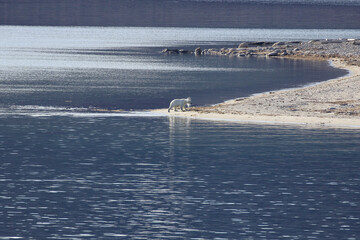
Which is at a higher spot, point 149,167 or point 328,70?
point 328,70

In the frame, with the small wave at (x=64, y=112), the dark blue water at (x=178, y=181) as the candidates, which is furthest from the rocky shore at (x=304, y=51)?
the dark blue water at (x=178, y=181)

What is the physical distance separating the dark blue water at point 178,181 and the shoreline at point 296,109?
2.69m

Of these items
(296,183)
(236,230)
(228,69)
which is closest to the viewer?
(236,230)

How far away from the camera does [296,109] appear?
49469 millimetres

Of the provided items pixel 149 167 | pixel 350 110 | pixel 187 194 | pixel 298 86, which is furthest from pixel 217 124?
pixel 298 86

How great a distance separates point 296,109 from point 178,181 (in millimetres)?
21910

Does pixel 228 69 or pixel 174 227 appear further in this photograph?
pixel 228 69

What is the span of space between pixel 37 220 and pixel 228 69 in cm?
7343

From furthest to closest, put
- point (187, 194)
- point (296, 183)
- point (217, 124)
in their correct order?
1. point (217, 124)
2. point (296, 183)
3. point (187, 194)

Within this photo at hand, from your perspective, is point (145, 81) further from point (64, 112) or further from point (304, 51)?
point (304, 51)

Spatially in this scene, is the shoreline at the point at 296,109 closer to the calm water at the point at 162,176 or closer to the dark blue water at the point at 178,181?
the calm water at the point at 162,176

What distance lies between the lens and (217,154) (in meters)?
34.8

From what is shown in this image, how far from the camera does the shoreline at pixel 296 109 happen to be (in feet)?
150

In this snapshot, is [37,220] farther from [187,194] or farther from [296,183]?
[296,183]
